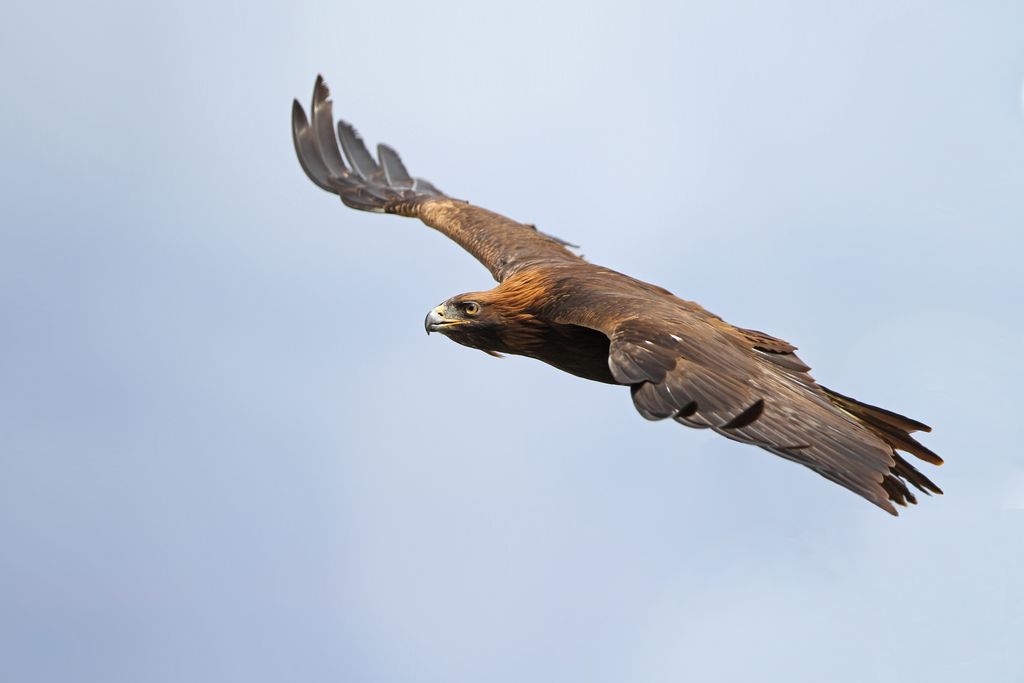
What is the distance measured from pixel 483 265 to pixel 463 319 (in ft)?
5.96

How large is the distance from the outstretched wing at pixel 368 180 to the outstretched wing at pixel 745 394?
345cm

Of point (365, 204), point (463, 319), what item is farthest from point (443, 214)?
point (463, 319)

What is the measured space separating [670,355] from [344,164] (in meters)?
6.89

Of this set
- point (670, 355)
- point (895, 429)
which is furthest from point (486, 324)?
point (895, 429)

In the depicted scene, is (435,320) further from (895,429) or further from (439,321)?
(895,429)

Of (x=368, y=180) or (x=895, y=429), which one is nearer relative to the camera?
(x=895, y=429)

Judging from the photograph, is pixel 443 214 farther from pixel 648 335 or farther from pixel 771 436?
pixel 771 436

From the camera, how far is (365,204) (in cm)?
1553

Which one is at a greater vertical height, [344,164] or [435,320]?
[344,164]

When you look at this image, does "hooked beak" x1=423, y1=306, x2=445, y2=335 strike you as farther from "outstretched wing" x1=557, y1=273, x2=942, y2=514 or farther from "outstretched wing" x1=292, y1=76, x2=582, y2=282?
"outstretched wing" x1=292, y1=76, x2=582, y2=282

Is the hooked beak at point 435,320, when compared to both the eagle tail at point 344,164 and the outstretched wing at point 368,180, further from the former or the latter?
the eagle tail at point 344,164

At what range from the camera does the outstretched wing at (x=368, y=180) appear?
14.7 meters

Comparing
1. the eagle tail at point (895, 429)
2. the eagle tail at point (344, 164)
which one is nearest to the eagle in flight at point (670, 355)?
the eagle tail at point (895, 429)

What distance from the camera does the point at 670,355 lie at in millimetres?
9859
